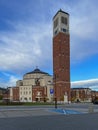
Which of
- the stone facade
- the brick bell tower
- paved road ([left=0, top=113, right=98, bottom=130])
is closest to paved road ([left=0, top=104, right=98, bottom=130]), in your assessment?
paved road ([left=0, top=113, right=98, bottom=130])

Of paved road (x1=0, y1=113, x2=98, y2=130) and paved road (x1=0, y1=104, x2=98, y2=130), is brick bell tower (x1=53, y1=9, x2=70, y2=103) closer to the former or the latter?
paved road (x1=0, y1=104, x2=98, y2=130)

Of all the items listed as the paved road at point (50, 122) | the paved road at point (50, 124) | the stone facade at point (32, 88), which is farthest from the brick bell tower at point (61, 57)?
the paved road at point (50, 124)

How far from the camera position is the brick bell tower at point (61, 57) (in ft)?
350

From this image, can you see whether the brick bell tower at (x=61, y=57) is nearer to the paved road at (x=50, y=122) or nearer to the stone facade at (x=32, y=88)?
the stone facade at (x=32, y=88)

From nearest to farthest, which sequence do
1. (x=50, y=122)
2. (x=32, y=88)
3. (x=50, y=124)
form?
(x=50, y=124) < (x=50, y=122) < (x=32, y=88)

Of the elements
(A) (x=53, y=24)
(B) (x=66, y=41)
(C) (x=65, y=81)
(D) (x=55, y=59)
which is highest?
(A) (x=53, y=24)

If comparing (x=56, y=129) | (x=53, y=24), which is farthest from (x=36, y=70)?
(x=56, y=129)

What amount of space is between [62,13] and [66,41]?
45.7 feet

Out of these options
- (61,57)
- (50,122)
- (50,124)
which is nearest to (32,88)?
(61,57)

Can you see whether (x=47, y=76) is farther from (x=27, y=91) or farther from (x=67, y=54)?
(x=67, y=54)

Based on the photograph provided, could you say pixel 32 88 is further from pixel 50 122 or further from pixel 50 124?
pixel 50 124

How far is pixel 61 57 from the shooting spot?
107 meters

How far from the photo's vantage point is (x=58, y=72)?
354 ft

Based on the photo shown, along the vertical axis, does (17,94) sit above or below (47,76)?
below
